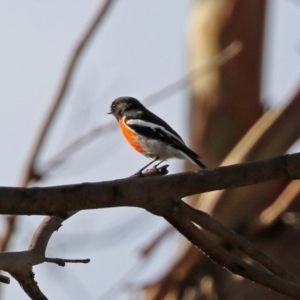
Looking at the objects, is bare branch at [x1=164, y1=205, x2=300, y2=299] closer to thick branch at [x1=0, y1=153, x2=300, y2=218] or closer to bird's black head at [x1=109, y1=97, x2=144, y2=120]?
thick branch at [x1=0, y1=153, x2=300, y2=218]

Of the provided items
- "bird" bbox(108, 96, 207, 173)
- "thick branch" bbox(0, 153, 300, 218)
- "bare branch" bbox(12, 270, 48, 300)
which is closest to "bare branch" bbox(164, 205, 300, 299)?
"thick branch" bbox(0, 153, 300, 218)

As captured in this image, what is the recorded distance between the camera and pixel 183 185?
2801 millimetres

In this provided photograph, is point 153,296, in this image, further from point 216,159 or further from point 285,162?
point 285,162

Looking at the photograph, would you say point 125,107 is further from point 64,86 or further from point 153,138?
point 64,86

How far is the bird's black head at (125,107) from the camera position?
223 inches

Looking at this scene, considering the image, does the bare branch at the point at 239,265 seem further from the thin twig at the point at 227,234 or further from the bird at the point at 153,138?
the bird at the point at 153,138

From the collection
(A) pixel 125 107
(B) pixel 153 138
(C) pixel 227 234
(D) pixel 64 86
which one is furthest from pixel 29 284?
(A) pixel 125 107

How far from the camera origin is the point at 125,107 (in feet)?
19.0

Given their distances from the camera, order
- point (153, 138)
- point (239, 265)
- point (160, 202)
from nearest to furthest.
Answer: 1. point (160, 202)
2. point (239, 265)
3. point (153, 138)

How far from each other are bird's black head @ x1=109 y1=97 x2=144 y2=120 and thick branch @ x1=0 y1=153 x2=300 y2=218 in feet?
8.95

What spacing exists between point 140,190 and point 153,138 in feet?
7.35

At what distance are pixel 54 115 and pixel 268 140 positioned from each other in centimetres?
236

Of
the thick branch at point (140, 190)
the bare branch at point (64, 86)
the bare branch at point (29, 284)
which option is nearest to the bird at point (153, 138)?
the bare branch at point (64, 86)

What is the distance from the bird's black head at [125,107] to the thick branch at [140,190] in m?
2.73
